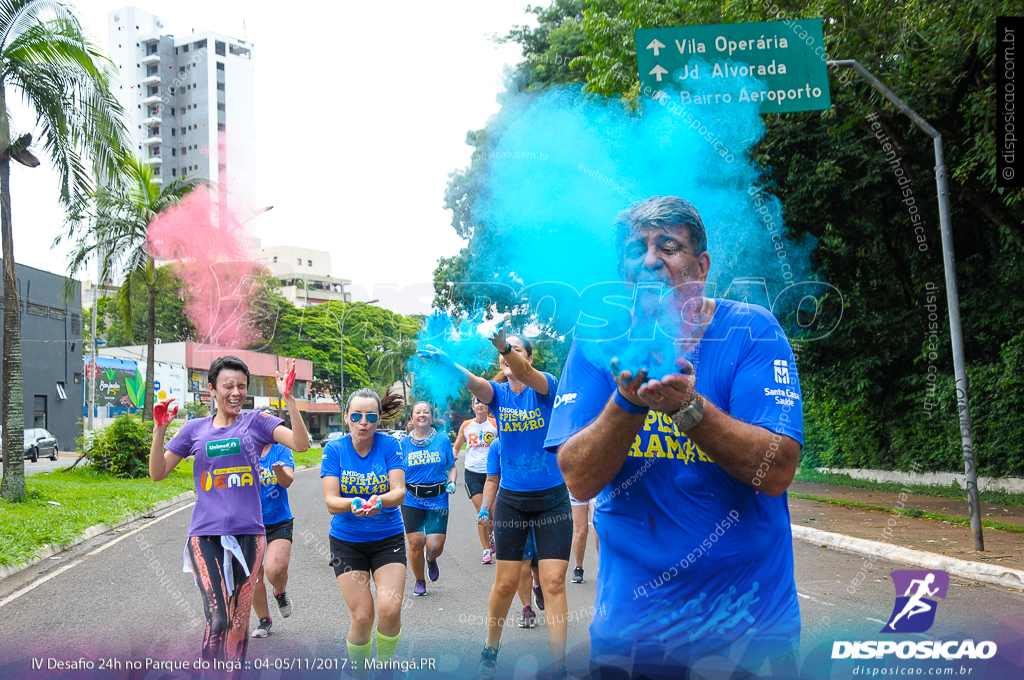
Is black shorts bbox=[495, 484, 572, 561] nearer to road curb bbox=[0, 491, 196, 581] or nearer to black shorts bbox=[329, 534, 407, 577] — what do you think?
black shorts bbox=[329, 534, 407, 577]

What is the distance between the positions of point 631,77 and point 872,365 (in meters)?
11.3

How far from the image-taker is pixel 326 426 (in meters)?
71.4

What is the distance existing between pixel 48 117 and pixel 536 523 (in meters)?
13.0

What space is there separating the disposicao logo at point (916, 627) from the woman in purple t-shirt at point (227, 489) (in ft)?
11.1

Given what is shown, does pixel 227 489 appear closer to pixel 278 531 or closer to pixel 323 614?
pixel 278 531

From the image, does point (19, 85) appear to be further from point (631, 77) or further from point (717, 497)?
point (717, 497)

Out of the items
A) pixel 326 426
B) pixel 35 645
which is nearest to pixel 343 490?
pixel 35 645

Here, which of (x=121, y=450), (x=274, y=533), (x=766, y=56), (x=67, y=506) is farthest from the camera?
(x=121, y=450)

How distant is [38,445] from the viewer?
31.5m

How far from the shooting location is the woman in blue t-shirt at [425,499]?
763 centimetres

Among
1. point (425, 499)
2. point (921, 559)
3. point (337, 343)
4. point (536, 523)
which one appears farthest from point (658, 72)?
point (337, 343)

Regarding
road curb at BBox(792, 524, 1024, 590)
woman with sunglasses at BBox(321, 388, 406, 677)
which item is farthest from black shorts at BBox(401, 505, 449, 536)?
road curb at BBox(792, 524, 1024, 590)

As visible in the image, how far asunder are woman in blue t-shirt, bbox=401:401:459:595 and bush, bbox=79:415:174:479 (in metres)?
15.6

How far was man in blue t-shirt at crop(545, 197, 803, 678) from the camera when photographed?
188 centimetres
